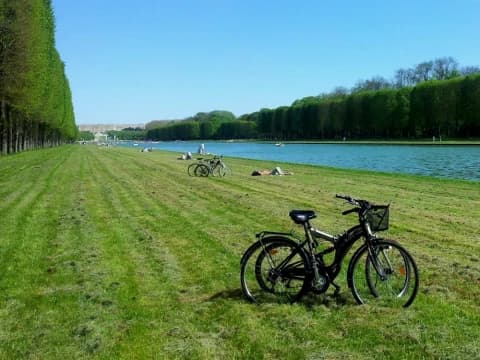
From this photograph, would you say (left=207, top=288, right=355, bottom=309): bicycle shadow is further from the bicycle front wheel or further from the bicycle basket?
the bicycle basket

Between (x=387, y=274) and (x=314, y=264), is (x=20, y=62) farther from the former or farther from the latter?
(x=387, y=274)

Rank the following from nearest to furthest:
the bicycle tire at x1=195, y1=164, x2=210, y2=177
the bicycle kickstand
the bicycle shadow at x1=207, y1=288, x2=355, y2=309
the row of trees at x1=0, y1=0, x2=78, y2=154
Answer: the bicycle shadow at x1=207, y1=288, x2=355, y2=309
the bicycle kickstand
the bicycle tire at x1=195, y1=164, x2=210, y2=177
the row of trees at x1=0, y1=0, x2=78, y2=154

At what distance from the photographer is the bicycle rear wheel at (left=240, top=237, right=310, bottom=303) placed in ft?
20.9

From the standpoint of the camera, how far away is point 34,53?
4112cm

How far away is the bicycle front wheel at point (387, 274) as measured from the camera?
6.18 metres

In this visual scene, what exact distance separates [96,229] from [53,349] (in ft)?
20.7

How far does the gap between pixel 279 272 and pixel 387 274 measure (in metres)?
1.34

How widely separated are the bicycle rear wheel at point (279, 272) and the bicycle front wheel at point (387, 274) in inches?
24.8

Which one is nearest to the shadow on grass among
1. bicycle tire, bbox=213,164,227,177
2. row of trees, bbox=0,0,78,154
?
bicycle tire, bbox=213,164,227,177

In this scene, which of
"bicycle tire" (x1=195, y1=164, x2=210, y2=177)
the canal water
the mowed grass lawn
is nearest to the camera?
the mowed grass lawn

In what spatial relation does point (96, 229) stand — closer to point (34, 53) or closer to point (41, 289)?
point (41, 289)

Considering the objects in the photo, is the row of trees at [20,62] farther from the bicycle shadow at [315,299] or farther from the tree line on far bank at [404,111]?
the tree line on far bank at [404,111]

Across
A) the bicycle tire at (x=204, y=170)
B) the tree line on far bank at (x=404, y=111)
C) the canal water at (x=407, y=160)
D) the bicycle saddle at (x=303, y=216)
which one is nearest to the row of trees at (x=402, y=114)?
the tree line on far bank at (x=404, y=111)

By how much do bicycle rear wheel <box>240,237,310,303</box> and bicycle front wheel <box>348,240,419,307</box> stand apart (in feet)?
2.07
